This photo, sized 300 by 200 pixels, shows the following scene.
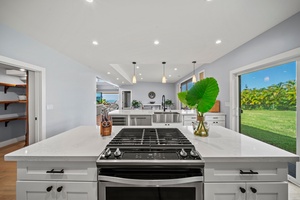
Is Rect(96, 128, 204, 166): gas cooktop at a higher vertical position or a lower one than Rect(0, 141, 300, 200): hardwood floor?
higher

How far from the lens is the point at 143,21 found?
2102 mm

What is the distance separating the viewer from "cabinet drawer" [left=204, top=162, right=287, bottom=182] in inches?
37.5

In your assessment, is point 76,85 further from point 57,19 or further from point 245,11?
point 245,11

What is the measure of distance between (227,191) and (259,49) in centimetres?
267

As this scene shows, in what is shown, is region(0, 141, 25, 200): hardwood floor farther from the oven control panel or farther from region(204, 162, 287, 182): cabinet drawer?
region(204, 162, 287, 182): cabinet drawer

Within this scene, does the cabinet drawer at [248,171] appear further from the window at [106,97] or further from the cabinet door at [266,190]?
the window at [106,97]

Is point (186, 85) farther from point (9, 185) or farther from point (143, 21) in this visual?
point (9, 185)

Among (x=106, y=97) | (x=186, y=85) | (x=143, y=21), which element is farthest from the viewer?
(x=106, y=97)

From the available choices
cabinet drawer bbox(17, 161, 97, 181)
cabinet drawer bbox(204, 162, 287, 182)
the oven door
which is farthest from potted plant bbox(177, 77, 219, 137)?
cabinet drawer bbox(17, 161, 97, 181)

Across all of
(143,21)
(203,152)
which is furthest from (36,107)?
(203,152)

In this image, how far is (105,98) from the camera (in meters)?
14.0

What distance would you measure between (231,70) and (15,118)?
5822 mm

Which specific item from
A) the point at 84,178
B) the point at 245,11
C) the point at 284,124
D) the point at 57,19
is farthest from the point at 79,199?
the point at 284,124

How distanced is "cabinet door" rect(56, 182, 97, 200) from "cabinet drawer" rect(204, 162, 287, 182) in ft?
2.68
